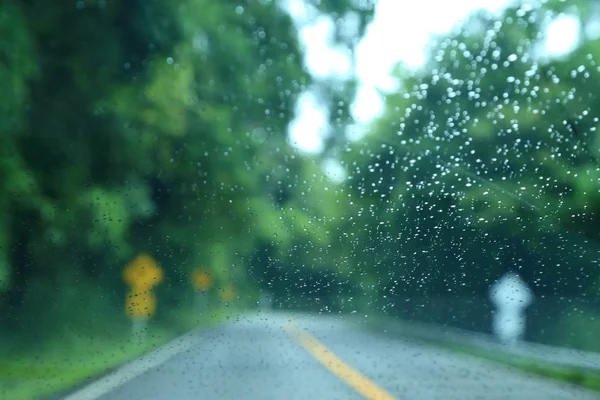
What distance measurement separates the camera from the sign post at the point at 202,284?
10883mm

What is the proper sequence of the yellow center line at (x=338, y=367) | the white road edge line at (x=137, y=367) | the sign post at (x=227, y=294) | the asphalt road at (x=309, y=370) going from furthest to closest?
the sign post at (x=227, y=294), the white road edge line at (x=137, y=367), the yellow center line at (x=338, y=367), the asphalt road at (x=309, y=370)

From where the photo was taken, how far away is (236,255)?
10836 millimetres

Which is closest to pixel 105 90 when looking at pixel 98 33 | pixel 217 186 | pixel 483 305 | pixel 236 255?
pixel 98 33

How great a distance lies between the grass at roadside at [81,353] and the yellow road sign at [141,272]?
64 centimetres

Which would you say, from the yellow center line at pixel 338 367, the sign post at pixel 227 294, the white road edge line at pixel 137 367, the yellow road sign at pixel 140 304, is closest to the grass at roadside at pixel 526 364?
the yellow center line at pixel 338 367

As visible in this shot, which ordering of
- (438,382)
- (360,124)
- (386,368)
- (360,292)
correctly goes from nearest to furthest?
(360,124) → (438,382) → (360,292) → (386,368)

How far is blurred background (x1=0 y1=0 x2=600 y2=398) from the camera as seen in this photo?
10320 millimetres

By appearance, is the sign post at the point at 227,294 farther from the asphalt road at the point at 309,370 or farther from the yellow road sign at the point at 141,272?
the yellow road sign at the point at 141,272

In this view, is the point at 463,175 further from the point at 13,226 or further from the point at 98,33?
the point at 13,226

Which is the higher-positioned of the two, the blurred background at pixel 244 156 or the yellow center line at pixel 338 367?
the blurred background at pixel 244 156

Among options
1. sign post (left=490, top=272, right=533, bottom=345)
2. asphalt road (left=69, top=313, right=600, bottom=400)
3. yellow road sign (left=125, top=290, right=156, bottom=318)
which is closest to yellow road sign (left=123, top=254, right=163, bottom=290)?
yellow road sign (left=125, top=290, right=156, bottom=318)

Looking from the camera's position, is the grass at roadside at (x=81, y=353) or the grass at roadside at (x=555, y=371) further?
the grass at roadside at (x=555, y=371)

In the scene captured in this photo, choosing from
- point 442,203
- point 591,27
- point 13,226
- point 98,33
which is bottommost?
point 13,226

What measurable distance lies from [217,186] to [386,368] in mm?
Answer: 3640
